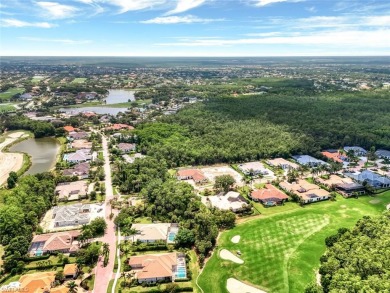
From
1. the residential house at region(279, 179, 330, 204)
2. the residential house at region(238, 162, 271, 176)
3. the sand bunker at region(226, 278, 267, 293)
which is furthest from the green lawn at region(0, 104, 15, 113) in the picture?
the sand bunker at region(226, 278, 267, 293)

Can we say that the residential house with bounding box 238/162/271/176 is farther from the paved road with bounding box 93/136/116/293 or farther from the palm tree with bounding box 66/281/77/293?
the palm tree with bounding box 66/281/77/293

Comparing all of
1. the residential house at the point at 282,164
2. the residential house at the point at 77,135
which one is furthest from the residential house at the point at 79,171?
the residential house at the point at 282,164

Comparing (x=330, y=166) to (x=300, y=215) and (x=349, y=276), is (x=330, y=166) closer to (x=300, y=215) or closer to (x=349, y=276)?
(x=300, y=215)

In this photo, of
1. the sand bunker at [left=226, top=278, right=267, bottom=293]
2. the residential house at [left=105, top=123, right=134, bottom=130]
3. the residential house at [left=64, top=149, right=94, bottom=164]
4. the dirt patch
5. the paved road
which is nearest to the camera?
the paved road

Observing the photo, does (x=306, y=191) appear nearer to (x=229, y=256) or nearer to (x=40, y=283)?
(x=229, y=256)

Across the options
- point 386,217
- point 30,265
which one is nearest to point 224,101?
point 386,217
